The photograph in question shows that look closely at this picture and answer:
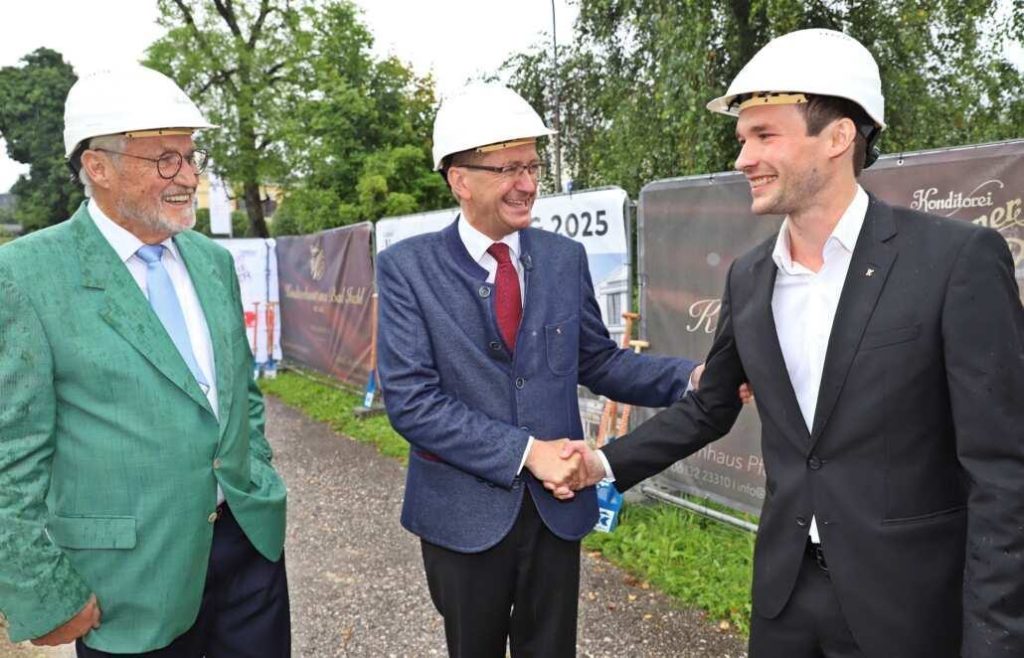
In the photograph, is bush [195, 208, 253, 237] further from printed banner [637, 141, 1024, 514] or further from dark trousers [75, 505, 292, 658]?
dark trousers [75, 505, 292, 658]

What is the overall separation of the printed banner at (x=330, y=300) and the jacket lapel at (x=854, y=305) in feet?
25.1

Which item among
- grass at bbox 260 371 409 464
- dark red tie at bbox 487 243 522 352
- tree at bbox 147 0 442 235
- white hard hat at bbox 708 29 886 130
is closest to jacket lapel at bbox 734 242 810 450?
white hard hat at bbox 708 29 886 130

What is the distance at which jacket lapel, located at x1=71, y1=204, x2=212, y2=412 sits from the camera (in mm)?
2082

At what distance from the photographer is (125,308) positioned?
210 cm

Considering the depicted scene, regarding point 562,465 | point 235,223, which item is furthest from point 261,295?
point 235,223

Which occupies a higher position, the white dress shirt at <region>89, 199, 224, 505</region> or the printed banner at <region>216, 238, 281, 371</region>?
the white dress shirt at <region>89, 199, 224, 505</region>

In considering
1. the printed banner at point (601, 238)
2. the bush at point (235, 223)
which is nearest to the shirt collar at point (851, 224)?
the printed banner at point (601, 238)

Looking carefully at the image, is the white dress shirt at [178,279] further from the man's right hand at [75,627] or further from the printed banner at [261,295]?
the printed banner at [261,295]

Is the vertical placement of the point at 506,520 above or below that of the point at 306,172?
below

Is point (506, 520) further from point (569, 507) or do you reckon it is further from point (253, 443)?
point (253, 443)

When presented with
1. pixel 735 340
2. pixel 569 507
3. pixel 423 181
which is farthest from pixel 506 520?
pixel 423 181

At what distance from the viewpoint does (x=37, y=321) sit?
1950mm

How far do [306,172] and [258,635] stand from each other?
49.5 ft

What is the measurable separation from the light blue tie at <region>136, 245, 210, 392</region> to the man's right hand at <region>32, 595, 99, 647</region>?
2.15 feet
